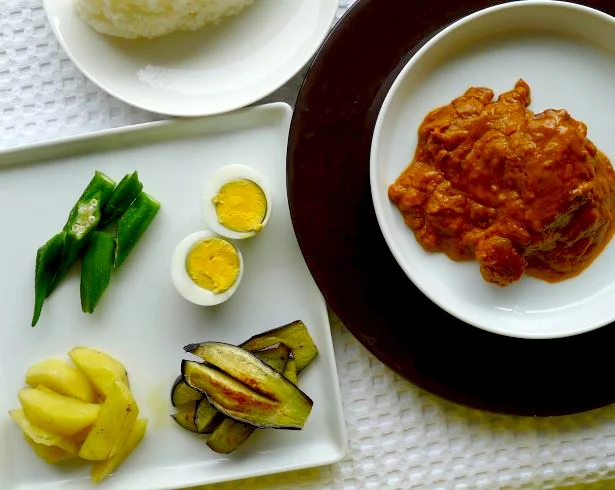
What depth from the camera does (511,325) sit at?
5.72 ft

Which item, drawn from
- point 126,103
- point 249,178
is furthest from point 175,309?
point 126,103

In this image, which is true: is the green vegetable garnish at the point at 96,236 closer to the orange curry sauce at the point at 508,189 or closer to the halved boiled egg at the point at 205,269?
the halved boiled egg at the point at 205,269

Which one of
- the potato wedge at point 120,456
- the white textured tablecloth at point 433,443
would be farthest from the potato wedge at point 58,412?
the white textured tablecloth at point 433,443

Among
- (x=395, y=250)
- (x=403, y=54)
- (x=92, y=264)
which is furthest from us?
(x=92, y=264)

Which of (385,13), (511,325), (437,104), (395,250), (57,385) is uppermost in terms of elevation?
(385,13)

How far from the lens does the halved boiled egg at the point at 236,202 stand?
73.5 inches

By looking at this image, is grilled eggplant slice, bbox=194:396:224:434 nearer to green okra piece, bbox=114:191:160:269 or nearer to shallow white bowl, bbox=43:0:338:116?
green okra piece, bbox=114:191:160:269

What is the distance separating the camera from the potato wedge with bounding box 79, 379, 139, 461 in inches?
72.7

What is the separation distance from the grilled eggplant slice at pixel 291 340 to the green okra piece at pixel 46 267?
1.86ft

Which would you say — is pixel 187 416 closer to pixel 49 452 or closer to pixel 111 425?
pixel 111 425

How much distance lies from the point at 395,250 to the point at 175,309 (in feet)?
2.20

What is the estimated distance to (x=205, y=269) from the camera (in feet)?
6.17

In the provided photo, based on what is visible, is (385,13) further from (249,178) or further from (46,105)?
(46,105)

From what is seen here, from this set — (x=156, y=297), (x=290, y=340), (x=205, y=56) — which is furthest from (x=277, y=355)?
(x=205, y=56)
